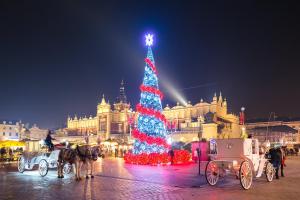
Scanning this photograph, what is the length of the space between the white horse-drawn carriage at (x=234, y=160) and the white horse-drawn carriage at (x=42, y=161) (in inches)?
298

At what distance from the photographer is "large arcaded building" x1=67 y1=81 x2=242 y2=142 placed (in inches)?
3098

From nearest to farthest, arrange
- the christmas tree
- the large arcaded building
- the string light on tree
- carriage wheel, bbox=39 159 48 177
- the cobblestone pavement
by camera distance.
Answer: the cobblestone pavement
carriage wheel, bbox=39 159 48 177
the christmas tree
the string light on tree
the large arcaded building

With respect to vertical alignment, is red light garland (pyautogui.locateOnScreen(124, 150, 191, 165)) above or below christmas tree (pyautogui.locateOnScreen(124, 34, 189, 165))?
below

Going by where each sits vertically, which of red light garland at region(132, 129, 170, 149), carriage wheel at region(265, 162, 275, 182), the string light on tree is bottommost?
carriage wheel at region(265, 162, 275, 182)

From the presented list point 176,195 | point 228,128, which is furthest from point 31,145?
point 228,128

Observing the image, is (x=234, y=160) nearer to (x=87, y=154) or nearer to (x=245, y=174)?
Result: (x=245, y=174)

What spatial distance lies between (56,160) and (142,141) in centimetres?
954

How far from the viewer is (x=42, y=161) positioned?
16.4 meters

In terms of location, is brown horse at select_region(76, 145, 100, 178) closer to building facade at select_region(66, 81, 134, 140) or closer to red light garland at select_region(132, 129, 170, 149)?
red light garland at select_region(132, 129, 170, 149)

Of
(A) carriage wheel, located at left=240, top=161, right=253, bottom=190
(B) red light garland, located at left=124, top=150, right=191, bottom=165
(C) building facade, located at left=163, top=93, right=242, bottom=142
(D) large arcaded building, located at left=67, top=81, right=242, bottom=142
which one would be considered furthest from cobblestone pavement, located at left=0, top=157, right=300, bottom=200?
(D) large arcaded building, located at left=67, top=81, right=242, bottom=142

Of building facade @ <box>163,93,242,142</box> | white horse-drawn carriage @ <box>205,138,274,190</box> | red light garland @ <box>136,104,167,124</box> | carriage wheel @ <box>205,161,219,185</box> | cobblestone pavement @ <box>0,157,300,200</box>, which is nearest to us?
cobblestone pavement @ <box>0,157,300,200</box>

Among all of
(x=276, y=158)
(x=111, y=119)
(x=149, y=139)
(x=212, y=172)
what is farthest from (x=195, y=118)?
(x=212, y=172)

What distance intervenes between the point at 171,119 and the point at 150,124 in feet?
261

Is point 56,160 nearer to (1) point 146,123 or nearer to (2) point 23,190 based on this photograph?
(2) point 23,190
